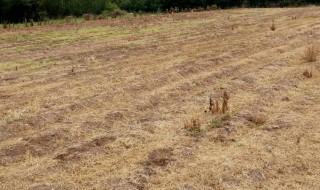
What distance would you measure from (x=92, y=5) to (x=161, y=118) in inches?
990

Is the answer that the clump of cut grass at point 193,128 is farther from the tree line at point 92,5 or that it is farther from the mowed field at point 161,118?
the tree line at point 92,5

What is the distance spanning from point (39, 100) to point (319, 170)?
16.9 ft

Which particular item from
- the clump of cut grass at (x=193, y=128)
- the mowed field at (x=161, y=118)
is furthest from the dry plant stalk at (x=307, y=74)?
the clump of cut grass at (x=193, y=128)

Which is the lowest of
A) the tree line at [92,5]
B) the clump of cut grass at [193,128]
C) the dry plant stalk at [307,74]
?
the clump of cut grass at [193,128]

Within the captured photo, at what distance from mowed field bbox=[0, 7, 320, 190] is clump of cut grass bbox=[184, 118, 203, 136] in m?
0.03

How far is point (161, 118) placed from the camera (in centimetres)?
753

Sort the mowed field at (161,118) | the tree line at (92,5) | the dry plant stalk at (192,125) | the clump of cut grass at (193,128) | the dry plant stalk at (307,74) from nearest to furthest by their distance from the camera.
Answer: the mowed field at (161,118) → the clump of cut grass at (193,128) → the dry plant stalk at (192,125) → the dry plant stalk at (307,74) → the tree line at (92,5)

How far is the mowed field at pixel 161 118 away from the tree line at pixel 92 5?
14.1m

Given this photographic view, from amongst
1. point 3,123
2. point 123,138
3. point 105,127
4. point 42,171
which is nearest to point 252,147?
point 123,138

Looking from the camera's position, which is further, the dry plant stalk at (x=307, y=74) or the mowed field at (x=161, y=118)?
the dry plant stalk at (x=307, y=74)

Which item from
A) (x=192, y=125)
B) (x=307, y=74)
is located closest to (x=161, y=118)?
(x=192, y=125)

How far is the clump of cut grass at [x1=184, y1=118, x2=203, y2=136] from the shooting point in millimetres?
6830

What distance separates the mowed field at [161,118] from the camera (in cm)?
561

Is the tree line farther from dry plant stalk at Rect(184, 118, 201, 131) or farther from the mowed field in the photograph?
dry plant stalk at Rect(184, 118, 201, 131)
